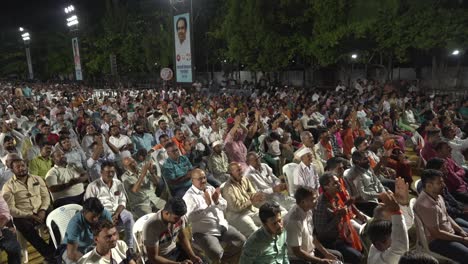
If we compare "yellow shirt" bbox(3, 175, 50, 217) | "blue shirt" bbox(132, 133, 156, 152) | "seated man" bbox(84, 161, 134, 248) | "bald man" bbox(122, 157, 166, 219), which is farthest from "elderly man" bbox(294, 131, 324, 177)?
"yellow shirt" bbox(3, 175, 50, 217)

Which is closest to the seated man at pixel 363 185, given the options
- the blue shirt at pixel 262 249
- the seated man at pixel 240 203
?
the seated man at pixel 240 203

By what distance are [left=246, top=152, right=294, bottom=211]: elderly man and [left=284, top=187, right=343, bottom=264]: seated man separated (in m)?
1.28

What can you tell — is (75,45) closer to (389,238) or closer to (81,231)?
(81,231)

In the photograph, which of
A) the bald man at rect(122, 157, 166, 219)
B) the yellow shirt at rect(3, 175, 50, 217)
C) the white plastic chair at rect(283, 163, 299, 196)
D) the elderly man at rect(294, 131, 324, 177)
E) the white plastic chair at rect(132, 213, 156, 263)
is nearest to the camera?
the white plastic chair at rect(132, 213, 156, 263)

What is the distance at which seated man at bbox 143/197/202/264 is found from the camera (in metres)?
3.23

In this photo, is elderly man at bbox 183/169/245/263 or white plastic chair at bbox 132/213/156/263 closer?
white plastic chair at bbox 132/213/156/263

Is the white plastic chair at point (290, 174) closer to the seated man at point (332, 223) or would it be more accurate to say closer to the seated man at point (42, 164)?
the seated man at point (332, 223)

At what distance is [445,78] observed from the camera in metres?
19.5

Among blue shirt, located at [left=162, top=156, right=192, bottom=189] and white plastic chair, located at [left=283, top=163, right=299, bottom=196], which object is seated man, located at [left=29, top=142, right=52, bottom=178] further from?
white plastic chair, located at [left=283, top=163, right=299, bottom=196]

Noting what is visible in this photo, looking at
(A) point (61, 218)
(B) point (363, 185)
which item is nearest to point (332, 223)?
(B) point (363, 185)

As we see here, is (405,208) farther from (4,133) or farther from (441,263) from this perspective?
(4,133)

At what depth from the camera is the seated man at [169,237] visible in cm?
323

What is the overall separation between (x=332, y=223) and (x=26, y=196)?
338cm

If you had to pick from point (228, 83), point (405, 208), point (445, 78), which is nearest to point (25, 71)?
point (228, 83)
